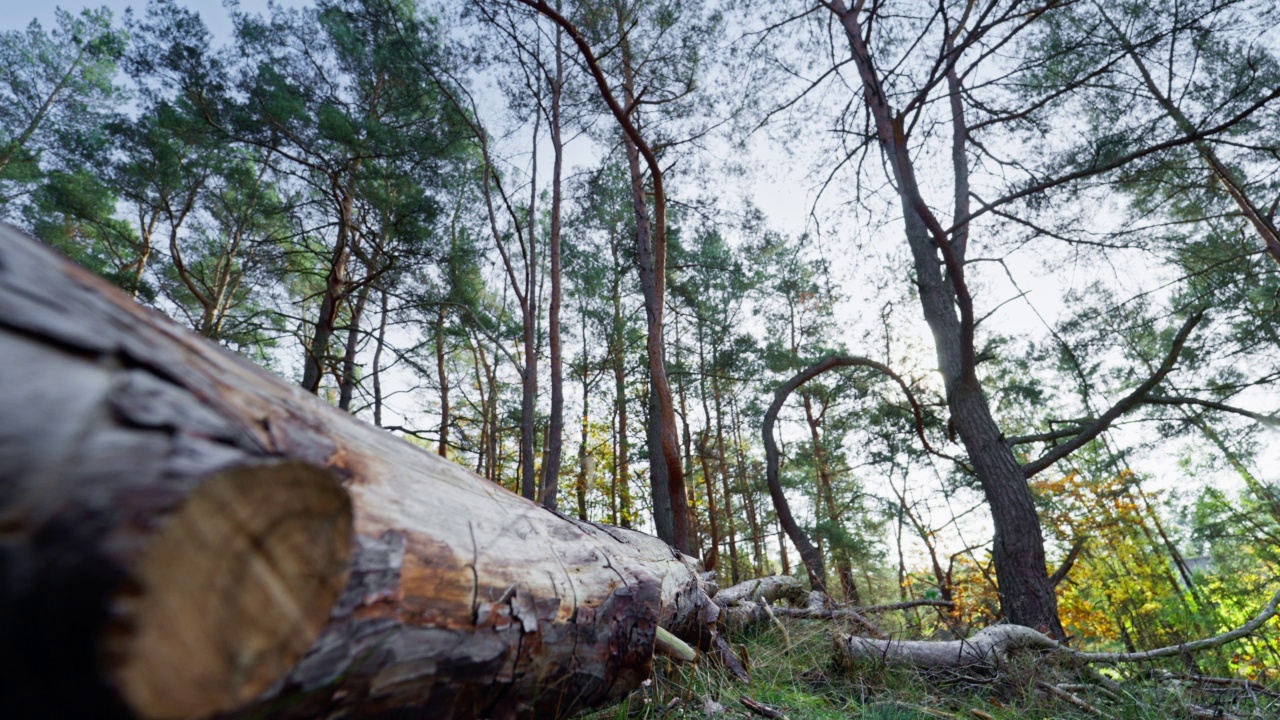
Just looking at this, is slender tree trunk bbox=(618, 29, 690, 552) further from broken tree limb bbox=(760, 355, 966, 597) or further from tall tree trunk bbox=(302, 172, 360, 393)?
tall tree trunk bbox=(302, 172, 360, 393)

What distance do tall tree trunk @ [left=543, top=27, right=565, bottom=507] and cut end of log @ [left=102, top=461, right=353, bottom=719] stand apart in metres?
5.52

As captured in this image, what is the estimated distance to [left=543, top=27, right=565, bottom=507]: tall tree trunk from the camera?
246 inches

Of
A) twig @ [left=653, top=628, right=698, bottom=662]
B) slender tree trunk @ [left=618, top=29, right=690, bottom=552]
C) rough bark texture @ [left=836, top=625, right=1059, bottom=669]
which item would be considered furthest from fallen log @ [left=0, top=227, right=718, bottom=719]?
slender tree trunk @ [left=618, top=29, right=690, bottom=552]

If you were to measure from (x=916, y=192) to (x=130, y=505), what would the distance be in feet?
12.3

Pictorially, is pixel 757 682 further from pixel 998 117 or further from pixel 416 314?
pixel 416 314

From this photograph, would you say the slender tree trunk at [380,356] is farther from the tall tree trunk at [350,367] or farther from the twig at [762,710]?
the twig at [762,710]

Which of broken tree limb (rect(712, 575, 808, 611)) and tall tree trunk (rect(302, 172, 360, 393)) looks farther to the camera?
tall tree trunk (rect(302, 172, 360, 393))

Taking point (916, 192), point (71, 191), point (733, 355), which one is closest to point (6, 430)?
point (916, 192)

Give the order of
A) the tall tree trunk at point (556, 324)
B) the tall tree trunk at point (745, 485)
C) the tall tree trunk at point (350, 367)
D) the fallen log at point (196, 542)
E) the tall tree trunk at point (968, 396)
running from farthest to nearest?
the tall tree trunk at point (745, 485)
the tall tree trunk at point (350, 367)
the tall tree trunk at point (556, 324)
the tall tree trunk at point (968, 396)
the fallen log at point (196, 542)

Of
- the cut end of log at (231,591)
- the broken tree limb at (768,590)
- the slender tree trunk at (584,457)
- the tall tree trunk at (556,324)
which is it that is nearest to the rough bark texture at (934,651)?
the broken tree limb at (768,590)

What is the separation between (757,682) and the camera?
234 centimetres

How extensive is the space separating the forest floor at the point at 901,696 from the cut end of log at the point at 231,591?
1519mm

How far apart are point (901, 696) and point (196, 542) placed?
2675mm

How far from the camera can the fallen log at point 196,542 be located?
0.43 meters
